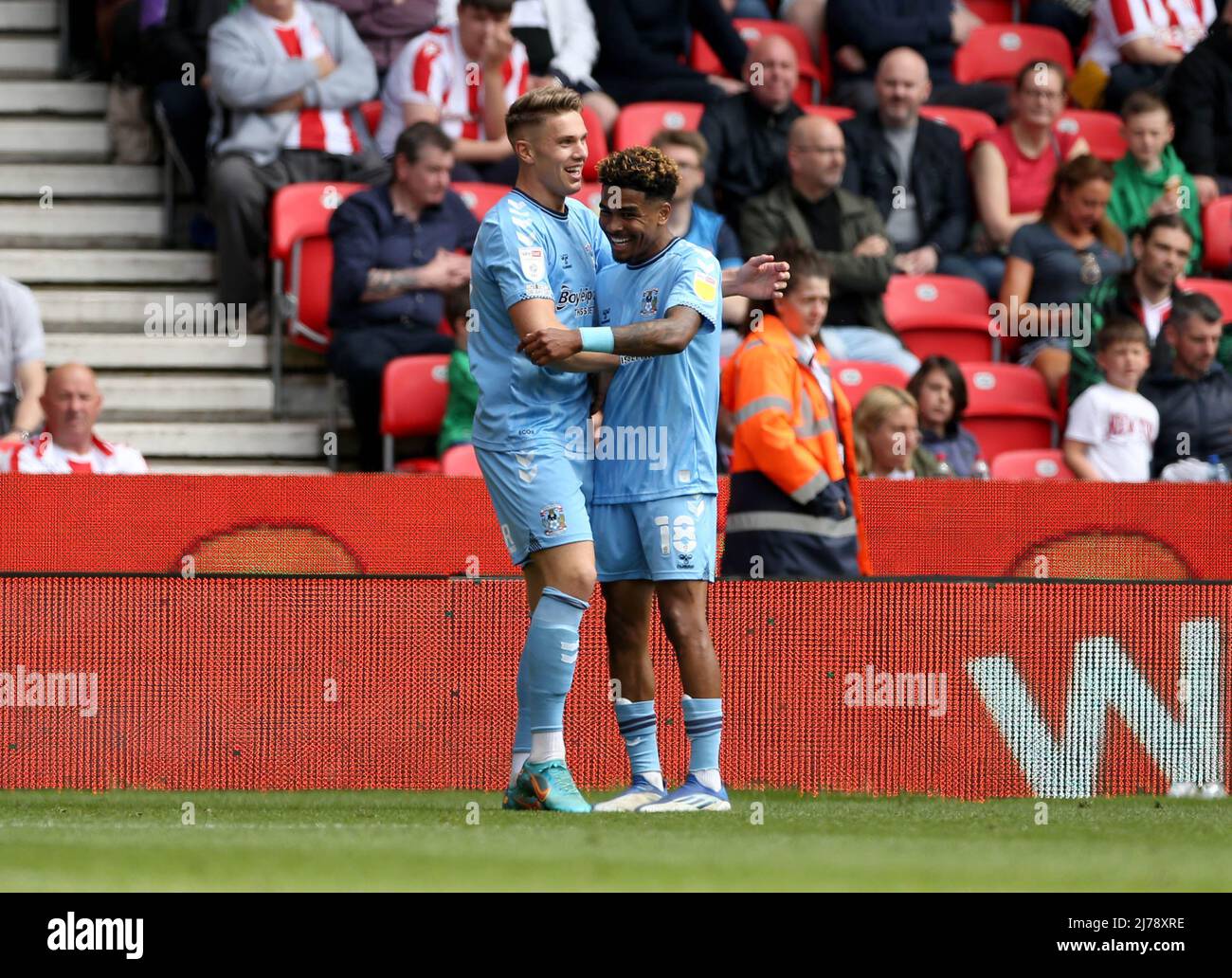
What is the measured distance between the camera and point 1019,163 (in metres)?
13.4

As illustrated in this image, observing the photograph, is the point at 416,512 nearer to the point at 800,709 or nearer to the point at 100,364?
the point at 800,709

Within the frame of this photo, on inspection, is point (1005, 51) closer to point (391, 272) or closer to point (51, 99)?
point (391, 272)

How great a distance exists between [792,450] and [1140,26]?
294 inches

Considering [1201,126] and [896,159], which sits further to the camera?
[1201,126]

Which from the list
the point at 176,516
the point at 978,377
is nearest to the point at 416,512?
the point at 176,516

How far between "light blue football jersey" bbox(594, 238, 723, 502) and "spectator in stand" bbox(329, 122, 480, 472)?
454cm

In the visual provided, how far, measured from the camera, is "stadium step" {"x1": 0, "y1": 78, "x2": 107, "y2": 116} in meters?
13.4

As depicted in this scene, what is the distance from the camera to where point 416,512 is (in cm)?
948

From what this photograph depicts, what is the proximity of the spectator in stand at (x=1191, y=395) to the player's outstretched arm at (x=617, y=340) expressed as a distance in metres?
5.17

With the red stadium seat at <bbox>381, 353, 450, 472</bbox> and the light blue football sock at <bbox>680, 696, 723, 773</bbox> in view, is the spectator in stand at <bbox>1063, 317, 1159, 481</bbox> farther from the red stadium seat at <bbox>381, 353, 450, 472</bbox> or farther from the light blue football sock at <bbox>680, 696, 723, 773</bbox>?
the light blue football sock at <bbox>680, 696, 723, 773</bbox>

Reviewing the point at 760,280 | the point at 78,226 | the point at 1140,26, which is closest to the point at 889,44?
the point at 1140,26

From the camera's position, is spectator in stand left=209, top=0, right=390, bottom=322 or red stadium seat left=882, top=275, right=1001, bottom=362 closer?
spectator in stand left=209, top=0, right=390, bottom=322

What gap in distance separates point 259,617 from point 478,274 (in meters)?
1.94

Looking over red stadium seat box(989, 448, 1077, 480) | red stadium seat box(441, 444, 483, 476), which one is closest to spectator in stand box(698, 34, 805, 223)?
red stadium seat box(989, 448, 1077, 480)
